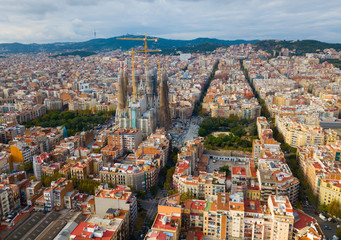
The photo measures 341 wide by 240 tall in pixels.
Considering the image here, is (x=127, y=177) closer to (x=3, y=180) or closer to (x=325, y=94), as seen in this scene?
(x=3, y=180)

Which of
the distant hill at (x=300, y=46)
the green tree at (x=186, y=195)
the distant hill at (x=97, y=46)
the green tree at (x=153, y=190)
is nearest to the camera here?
the green tree at (x=186, y=195)

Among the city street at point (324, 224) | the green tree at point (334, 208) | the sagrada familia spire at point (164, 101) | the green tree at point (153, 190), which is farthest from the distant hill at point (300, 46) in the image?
the green tree at point (153, 190)

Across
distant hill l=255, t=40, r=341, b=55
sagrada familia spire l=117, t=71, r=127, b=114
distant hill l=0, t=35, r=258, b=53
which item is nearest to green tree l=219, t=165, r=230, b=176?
sagrada familia spire l=117, t=71, r=127, b=114

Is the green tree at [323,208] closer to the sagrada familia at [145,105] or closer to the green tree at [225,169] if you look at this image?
the green tree at [225,169]

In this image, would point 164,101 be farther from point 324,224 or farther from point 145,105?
point 324,224

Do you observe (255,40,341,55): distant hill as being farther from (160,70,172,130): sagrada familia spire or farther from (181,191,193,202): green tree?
(181,191,193,202): green tree

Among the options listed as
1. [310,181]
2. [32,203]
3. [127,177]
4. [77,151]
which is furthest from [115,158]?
[310,181]
